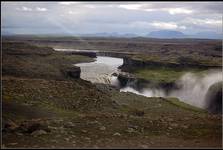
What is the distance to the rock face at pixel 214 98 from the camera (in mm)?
52650

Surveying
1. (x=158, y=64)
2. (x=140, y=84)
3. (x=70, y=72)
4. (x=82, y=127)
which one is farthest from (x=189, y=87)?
(x=82, y=127)

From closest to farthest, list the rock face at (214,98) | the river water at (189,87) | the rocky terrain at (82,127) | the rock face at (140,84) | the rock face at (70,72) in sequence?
the rocky terrain at (82,127)
the rock face at (70,72)
the rock face at (214,98)
the river water at (189,87)
the rock face at (140,84)

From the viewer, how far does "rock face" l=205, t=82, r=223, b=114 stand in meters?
52.7

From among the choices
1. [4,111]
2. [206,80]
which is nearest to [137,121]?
[4,111]

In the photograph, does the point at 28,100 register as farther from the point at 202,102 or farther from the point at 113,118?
the point at 202,102

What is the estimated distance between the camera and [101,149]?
14742 millimetres

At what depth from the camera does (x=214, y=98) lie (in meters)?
55.9

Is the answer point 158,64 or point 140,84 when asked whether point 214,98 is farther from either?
point 158,64

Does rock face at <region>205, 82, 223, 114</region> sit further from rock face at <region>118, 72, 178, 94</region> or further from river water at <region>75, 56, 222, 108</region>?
rock face at <region>118, 72, 178, 94</region>

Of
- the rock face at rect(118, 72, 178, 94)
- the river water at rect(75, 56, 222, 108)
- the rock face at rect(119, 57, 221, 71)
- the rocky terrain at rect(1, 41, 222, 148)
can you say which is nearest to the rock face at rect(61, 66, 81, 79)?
the river water at rect(75, 56, 222, 108)

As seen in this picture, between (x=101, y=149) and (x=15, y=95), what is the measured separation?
452 inches

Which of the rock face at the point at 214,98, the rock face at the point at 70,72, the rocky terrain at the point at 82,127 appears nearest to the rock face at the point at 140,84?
the rock face at the point at 214,98

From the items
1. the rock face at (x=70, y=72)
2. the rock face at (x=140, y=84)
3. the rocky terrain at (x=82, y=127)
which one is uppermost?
the rocky terrain at (x=82, y=127)

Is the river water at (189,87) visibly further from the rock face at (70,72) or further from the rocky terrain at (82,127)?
the rocky terrain at (82,127)
